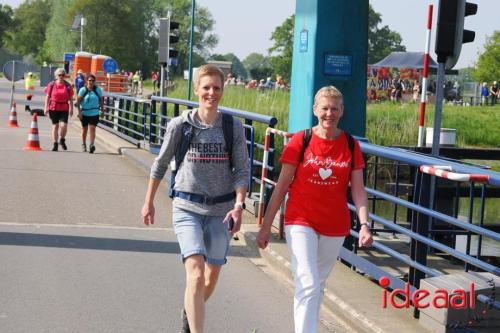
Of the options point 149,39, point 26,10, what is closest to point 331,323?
point 149,39

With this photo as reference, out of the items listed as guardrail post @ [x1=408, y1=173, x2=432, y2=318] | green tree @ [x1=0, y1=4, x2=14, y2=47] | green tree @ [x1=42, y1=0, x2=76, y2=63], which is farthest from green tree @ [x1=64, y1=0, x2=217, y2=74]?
guardrail post @ [x1=408, y1=173, x2=432, y2=318]

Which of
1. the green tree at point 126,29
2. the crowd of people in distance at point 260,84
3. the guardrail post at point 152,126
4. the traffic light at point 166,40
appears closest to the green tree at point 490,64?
the green tree at point 126,29

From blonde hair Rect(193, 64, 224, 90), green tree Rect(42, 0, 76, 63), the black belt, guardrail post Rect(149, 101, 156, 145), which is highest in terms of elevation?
green tree Rect(42, 0, 76, 63)

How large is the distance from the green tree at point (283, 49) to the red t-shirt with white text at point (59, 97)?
377ft

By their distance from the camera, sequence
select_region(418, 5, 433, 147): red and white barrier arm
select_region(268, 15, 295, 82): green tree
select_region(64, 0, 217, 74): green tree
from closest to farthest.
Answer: select_region(418, 5, 433, 147): red and white barrier arm, select_region(64, 0, 217, 74): green tree, select_region(268, 15, 295, 82): green tree

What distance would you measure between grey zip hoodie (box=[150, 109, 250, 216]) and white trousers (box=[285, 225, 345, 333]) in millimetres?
443

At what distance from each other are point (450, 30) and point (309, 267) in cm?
359

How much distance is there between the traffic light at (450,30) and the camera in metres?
8.19

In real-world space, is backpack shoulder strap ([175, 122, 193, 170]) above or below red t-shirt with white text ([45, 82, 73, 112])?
above

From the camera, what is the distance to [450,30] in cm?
823

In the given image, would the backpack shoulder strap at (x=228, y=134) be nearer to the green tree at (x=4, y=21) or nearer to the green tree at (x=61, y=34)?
the green tree at (x=61, y=34)

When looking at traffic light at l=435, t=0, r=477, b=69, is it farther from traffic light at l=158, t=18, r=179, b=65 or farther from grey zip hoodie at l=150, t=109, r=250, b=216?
traffic light at l=158, t=18, r=179, b=65

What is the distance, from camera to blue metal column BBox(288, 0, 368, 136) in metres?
9.81

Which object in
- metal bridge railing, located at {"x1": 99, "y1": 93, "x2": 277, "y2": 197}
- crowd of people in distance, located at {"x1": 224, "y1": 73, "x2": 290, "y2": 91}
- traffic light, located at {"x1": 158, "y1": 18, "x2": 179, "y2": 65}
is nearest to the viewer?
metal bridge railing, located at {"x1": 99, "y1": 93, "x2": 277, "y2": 197}
